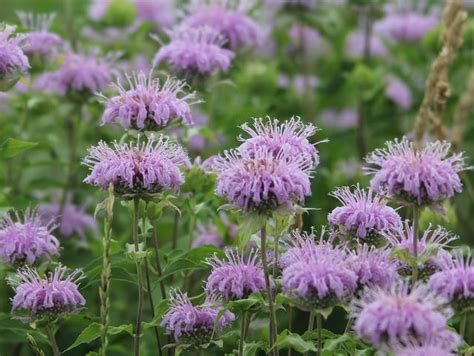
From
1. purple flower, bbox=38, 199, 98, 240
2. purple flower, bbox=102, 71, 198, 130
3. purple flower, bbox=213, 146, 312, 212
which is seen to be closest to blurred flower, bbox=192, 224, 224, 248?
purple flower, bbox=38, 199, 98, 240

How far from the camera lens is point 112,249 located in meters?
2.59

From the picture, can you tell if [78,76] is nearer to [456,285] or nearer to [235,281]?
[235,281]

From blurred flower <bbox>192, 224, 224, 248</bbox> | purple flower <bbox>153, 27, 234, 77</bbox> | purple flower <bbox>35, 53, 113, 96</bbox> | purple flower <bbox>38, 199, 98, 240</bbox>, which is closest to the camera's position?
purple flower <bbox>153, 27, 234, 77</bbox>

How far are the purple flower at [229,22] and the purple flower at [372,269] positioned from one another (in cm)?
166

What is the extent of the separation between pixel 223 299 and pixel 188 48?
1099mm

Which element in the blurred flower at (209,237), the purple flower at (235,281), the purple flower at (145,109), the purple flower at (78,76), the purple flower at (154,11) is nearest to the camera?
the purple flower at (235,281)

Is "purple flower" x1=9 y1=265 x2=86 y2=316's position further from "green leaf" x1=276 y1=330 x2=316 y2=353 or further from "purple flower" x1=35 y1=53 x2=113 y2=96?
"purple flower" x1=35 y1=53 x2=113 y2=96

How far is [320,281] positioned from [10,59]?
1130mm

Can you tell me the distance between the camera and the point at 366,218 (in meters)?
2.09

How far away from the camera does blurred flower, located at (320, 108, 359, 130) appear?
473 cm

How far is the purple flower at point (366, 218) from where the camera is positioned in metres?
2.09

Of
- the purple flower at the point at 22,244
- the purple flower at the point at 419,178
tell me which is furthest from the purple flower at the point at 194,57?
the purple flower at the point at 419,178

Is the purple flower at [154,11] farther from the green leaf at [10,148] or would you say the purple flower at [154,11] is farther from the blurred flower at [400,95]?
the green leaf at [10,148]

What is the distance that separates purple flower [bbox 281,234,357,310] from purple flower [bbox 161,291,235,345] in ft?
1.00
